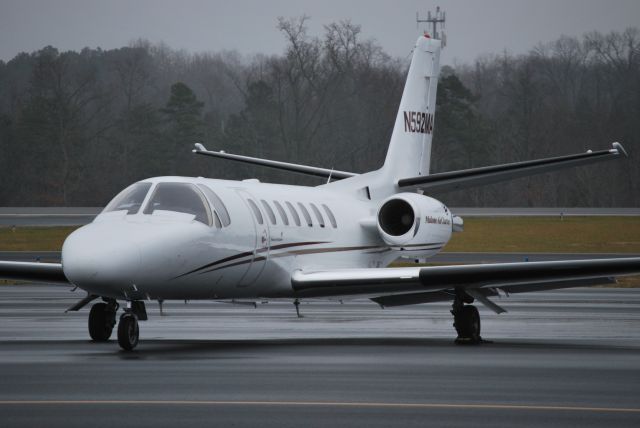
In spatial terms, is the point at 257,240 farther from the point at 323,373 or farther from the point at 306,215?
the point at 323,373

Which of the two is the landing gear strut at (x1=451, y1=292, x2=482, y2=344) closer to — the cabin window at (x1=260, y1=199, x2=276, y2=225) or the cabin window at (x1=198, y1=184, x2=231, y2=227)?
the cabin window at (x1=260, y1=199, x2=276, y2=225)

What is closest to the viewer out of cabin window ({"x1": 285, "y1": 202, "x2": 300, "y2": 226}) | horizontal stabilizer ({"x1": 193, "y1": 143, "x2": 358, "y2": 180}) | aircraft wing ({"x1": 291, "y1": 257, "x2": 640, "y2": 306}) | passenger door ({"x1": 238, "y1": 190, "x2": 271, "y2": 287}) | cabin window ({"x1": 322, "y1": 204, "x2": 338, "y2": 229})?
aircraft wing ({"x1": 291, "y1": 257, "x2": 640, "y2": 306})

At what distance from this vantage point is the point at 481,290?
16375 mm

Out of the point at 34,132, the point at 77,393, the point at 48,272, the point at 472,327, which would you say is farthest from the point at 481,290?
the point at 34,132

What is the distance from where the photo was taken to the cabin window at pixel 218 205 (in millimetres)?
15164

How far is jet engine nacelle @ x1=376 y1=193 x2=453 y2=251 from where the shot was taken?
18.9m

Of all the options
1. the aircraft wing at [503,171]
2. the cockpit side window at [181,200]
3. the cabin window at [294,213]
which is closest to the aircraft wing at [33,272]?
the cockpit side window at [181,200]

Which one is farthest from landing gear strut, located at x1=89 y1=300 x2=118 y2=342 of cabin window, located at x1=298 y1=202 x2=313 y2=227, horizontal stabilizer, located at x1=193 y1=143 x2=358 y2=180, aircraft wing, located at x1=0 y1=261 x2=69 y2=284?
horizontal stabilizer, located at x1=193 y1=143 x2=358 y2=180

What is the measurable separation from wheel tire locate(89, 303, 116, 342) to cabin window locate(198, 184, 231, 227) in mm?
2046

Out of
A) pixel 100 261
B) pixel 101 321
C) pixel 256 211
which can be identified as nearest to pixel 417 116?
pixel 256 211

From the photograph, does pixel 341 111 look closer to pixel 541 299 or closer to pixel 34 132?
pixel 34 132

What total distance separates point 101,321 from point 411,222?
605cm

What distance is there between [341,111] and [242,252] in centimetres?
6493

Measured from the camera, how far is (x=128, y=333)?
44.5ft
